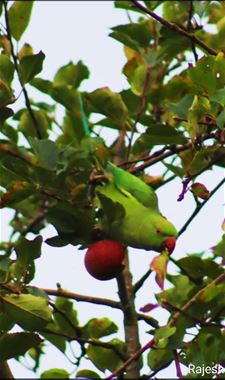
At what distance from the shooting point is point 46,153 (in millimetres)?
1447

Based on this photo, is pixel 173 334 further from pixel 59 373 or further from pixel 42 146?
pixel 59 373

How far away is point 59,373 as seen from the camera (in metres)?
1.95

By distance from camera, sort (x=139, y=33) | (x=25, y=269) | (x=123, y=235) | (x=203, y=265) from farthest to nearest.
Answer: (x=139, y=33) → (x=203, y=265) → (x=25, y=269) → (x=123, y=235)

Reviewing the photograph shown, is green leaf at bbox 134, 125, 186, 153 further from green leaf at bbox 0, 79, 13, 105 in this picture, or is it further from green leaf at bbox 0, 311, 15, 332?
green leaf at bbox 0, 311, 15, 332

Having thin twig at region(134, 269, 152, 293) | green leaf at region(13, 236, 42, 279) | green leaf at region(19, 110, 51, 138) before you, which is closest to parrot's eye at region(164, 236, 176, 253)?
green leaf at region(13, 236, 42, 279)

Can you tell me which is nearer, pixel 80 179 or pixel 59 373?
pixel 80 179

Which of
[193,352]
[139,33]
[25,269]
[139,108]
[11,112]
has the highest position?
[139,33]

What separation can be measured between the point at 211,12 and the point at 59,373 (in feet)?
3.65

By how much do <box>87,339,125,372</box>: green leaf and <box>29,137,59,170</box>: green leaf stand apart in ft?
1.75

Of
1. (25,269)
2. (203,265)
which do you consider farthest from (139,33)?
(25,269)

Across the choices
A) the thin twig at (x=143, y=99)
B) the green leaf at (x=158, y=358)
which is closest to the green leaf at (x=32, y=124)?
the thin twig at (x=143, y=99)

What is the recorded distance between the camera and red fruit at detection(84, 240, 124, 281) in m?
1.36

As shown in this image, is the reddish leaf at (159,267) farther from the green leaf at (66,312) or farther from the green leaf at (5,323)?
the green leaf at (66,312)

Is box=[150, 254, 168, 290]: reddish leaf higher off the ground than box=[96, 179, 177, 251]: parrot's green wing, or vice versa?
box=[96, 179, 177, 251]: parrot's green wing
